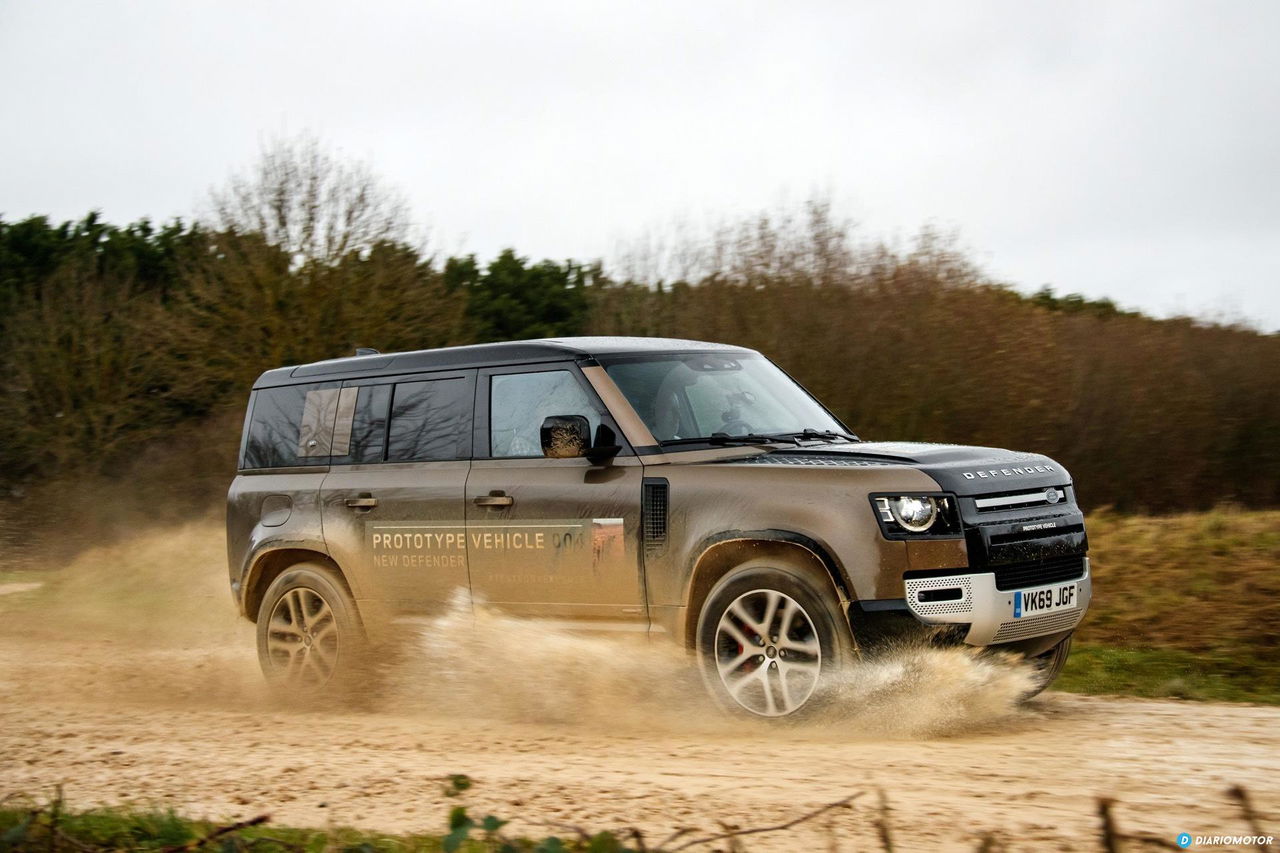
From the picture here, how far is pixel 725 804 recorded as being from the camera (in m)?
4.95

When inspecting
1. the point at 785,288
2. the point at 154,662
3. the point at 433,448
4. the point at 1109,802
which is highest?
the point at 785,288

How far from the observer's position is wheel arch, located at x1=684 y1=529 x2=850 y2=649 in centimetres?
640

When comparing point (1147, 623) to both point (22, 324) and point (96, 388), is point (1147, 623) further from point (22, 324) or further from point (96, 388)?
point (22, 324)

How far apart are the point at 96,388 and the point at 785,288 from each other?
16337 millimetres

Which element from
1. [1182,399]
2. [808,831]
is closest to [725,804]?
[808,831]

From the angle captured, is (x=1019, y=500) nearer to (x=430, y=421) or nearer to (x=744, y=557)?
(x=744, y=557)

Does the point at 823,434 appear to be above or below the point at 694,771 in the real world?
above

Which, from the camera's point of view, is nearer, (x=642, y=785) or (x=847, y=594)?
(x=642, y=785)

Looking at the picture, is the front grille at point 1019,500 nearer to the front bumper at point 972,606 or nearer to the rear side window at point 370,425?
the front bumper at point 972,606

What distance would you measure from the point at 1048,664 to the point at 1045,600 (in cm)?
67

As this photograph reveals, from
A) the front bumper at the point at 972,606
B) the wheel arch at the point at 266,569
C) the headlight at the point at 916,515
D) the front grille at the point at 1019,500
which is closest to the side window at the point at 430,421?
the wheel arch at the point at 266,569

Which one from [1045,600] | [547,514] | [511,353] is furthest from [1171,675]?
[511,353]

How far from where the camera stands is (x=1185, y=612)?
1008 centimetres

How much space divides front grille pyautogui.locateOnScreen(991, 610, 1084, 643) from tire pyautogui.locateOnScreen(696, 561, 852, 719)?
711 millimetres
